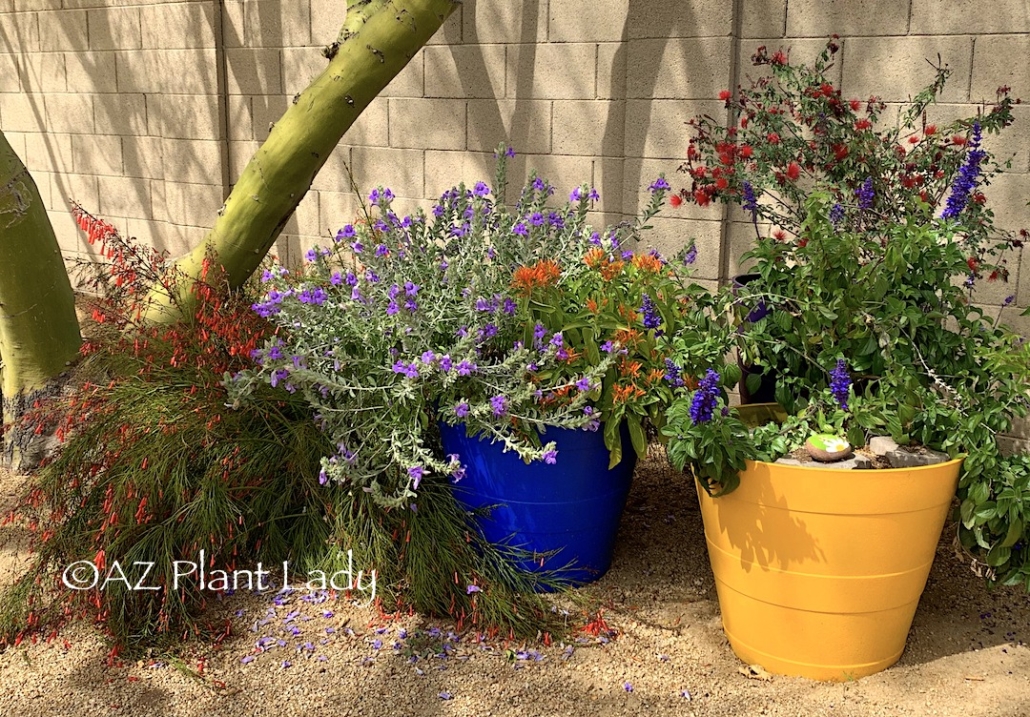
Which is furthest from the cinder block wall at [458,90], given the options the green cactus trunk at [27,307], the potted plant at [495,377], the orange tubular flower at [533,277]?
the green cactus trunk at [27,307]

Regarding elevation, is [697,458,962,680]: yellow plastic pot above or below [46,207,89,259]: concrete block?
below

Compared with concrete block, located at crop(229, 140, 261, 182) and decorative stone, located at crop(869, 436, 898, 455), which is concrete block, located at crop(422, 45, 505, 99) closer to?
concrete block, located at crop(229, 140, 261, 182)

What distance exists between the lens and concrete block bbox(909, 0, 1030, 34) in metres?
3.77

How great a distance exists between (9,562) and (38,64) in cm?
466

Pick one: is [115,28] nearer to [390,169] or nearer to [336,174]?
[336,174]

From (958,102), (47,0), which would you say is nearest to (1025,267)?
(958,102)

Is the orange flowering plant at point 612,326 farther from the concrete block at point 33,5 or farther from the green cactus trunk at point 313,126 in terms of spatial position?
the concrete block at point 33,5

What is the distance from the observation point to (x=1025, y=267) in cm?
389

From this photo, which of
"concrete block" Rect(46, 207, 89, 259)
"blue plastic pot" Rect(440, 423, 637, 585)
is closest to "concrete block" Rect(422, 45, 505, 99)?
"blue plastic pot" Rect(440, 423, 637, 585)

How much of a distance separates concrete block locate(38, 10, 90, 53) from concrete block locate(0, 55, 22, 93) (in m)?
0.33

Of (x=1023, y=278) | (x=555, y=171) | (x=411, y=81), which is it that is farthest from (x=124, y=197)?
(x=1023, y=278)

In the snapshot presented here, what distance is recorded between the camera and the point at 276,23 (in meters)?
5.64

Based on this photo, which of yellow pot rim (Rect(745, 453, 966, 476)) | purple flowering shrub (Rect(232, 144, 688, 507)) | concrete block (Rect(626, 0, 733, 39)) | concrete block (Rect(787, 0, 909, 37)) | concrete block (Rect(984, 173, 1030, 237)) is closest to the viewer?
yellow pot rim (Rect(745, 453, 966, 476))

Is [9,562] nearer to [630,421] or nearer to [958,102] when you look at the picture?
[630,421]
